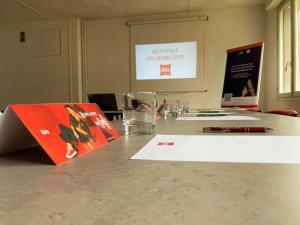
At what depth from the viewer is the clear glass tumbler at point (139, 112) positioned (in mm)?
884

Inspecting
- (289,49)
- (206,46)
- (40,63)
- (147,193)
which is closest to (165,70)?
(206,46)

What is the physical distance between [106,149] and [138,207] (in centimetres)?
33

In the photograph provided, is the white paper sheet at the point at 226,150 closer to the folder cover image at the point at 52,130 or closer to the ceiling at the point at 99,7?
the folder cover image at the point at 52,130

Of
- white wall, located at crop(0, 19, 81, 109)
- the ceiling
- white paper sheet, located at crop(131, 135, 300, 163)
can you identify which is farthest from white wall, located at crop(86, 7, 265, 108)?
white paper sheet, located at crop(131, 135, 300, 163)

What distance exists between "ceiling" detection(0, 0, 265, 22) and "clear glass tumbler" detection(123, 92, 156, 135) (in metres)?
4.33

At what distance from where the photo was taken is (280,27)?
4.59m

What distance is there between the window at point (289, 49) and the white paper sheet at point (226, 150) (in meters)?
3.74

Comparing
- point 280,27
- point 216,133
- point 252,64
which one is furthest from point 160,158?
point 280,27

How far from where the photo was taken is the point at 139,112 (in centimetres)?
90

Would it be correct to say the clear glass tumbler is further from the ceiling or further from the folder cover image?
the ceiling

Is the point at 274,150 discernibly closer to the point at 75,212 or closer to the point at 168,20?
the point at 75,212

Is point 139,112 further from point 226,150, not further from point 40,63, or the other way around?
point 40,63

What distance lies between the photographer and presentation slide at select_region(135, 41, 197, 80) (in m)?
5.46

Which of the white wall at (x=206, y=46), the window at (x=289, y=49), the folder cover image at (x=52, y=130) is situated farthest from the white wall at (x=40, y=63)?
the folder cover image at (x=52, y=130)
